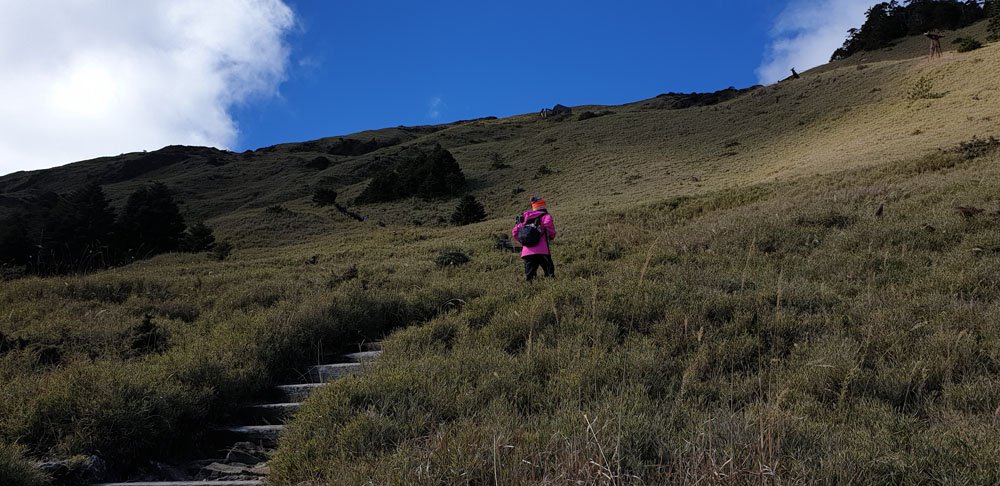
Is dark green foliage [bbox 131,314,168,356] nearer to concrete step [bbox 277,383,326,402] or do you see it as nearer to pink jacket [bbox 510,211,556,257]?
concrete step [bbox 277,383,326,402]

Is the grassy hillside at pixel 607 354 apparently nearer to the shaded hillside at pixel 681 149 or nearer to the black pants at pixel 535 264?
the black pants at pixel 535 264

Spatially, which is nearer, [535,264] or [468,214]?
[535,264]

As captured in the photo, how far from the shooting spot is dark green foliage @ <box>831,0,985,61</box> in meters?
71.0

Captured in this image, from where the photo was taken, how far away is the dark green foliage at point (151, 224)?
37.4 metres

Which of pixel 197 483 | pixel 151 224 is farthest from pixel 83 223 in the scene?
pixel 197 483

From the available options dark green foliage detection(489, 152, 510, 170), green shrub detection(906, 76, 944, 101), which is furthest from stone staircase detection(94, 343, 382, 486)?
dark green foliage detection(489, 152, 510, 170)

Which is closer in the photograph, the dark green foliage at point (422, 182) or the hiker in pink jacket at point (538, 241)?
the hiker in pink jacket at point (538, 241)

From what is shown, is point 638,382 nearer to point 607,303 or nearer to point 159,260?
Answer: point 607,303

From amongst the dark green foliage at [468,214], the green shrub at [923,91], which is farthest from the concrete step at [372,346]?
the green shrub at [923,91]

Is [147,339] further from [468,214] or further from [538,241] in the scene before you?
[468,214]

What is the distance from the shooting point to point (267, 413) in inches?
223

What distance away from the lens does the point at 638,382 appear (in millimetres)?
4812

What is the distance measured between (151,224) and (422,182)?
19.5 m

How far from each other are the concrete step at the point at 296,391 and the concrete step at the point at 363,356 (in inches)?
27.2
